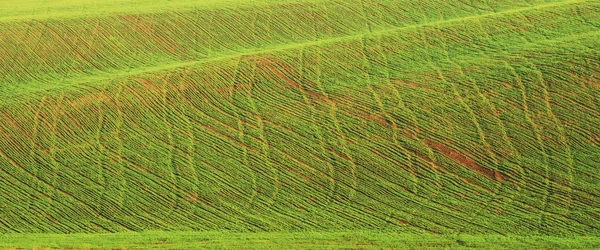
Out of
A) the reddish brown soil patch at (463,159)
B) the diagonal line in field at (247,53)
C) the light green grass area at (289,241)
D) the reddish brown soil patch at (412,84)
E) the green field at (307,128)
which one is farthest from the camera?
the diagonal line in field at (247,53)

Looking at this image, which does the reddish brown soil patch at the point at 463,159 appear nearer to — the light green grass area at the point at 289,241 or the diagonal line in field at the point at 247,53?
the light green grass area at the point at 289,241

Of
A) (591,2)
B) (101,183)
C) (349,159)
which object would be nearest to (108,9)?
(101,183)

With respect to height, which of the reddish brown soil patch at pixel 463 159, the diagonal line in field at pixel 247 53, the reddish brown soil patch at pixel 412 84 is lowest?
the reddish brown soil patch at pixel 463 159

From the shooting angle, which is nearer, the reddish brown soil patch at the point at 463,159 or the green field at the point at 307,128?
the green field at the point at 307,128

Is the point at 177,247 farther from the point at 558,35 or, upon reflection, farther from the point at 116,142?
the point at 558,35

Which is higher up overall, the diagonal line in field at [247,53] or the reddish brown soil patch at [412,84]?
the diagonal line in field at [247,53]

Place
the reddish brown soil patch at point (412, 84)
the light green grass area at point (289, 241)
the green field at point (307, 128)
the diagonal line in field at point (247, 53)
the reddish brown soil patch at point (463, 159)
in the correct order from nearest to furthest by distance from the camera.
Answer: the light green grass area at point (289, 241), the green field at point (307, 128), the reddish brown soil patch at point (463, 159), the reddish brown soil patch at point (412, 84), the diagonal line in field at point (247, 53)

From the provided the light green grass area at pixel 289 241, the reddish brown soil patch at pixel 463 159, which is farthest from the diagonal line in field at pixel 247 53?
the light green grass area at pixel 289 241
